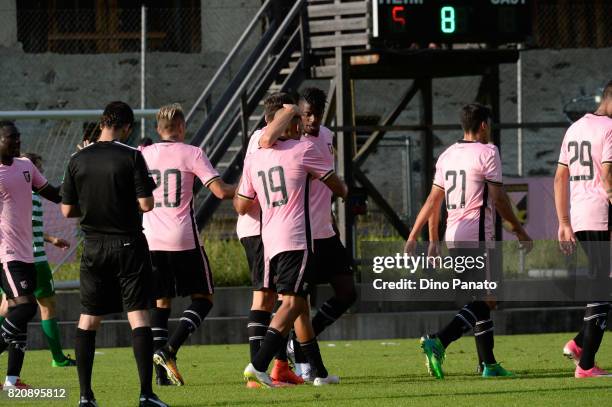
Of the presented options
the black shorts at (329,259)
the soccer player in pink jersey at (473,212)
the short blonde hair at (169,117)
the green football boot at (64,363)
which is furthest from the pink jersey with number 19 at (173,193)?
the green football boot at (64,363)

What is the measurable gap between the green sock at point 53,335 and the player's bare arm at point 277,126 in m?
3.97

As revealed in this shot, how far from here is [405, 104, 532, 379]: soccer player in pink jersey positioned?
11.2m

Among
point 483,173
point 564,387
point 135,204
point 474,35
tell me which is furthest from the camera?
point 474,35

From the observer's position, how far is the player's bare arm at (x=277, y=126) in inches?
398

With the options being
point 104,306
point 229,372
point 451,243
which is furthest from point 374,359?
point 104,306

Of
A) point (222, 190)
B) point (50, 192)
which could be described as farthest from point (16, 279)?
point (222, 190)

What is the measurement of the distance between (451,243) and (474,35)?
636 cm

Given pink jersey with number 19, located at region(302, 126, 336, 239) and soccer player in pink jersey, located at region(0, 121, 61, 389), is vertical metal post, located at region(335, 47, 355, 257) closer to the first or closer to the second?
soccer player in pink jersey, located at region(0, 121, 61, 389)

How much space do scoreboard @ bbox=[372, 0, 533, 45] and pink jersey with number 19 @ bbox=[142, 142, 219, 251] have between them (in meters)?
5.96

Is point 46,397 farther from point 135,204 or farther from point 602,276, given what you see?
point 602,276

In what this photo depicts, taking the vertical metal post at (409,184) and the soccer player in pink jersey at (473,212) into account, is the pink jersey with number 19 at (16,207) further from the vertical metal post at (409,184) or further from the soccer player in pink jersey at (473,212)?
the vertical metal post at (409,184)

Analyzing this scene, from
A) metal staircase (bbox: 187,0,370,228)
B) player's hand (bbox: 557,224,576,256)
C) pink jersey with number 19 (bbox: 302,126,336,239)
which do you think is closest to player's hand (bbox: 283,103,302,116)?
pink jersey with number 19 (bbox: 302,126,336,239)

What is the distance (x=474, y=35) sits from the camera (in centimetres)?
1719

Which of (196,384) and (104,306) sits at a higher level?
(104,306)
